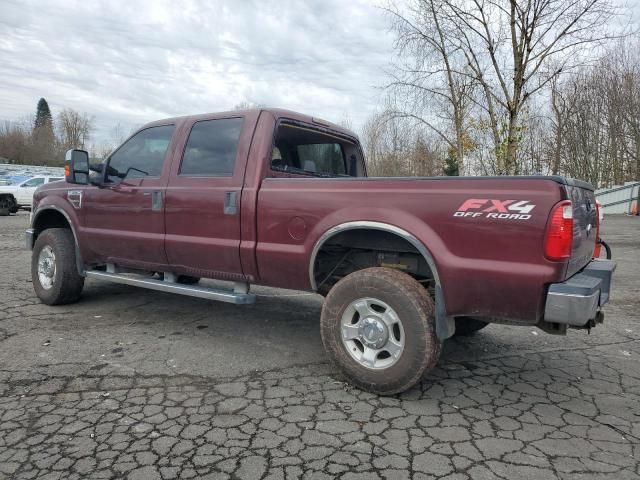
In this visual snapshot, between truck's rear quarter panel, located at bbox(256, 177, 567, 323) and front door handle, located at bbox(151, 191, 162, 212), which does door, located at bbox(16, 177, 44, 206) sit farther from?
truck's rear quarter panel, located at bbox(256, 177, 567, 323)

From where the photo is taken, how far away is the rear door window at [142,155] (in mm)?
4707

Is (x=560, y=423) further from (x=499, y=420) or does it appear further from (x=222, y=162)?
(x=222, y=162)

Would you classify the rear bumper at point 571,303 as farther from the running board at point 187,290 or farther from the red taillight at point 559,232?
the running board at point 187,290

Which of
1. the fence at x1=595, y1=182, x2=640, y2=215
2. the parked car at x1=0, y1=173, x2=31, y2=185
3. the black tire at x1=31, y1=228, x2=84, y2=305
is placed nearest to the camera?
the black tire at x1=31, y1=228, x2=84, y2=305

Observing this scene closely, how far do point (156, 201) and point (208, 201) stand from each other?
68cm

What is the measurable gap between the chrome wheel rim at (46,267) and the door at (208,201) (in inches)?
76.0

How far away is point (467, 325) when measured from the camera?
177 inches

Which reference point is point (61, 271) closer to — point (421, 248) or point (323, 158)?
point (323, 158)

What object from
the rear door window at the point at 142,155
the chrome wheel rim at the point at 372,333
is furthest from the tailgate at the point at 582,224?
the rear door window at the point at 142,155

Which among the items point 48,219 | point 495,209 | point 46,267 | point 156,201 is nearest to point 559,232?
point 495,209

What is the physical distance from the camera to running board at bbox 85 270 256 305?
13.1 ft

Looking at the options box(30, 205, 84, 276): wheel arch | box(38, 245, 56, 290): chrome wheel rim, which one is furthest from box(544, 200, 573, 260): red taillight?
box(38, 245, 56, 290): chrome wheel rim

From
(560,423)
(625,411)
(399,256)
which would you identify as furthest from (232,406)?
(625,411)

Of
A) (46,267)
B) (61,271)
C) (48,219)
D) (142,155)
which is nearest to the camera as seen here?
(142,155)
